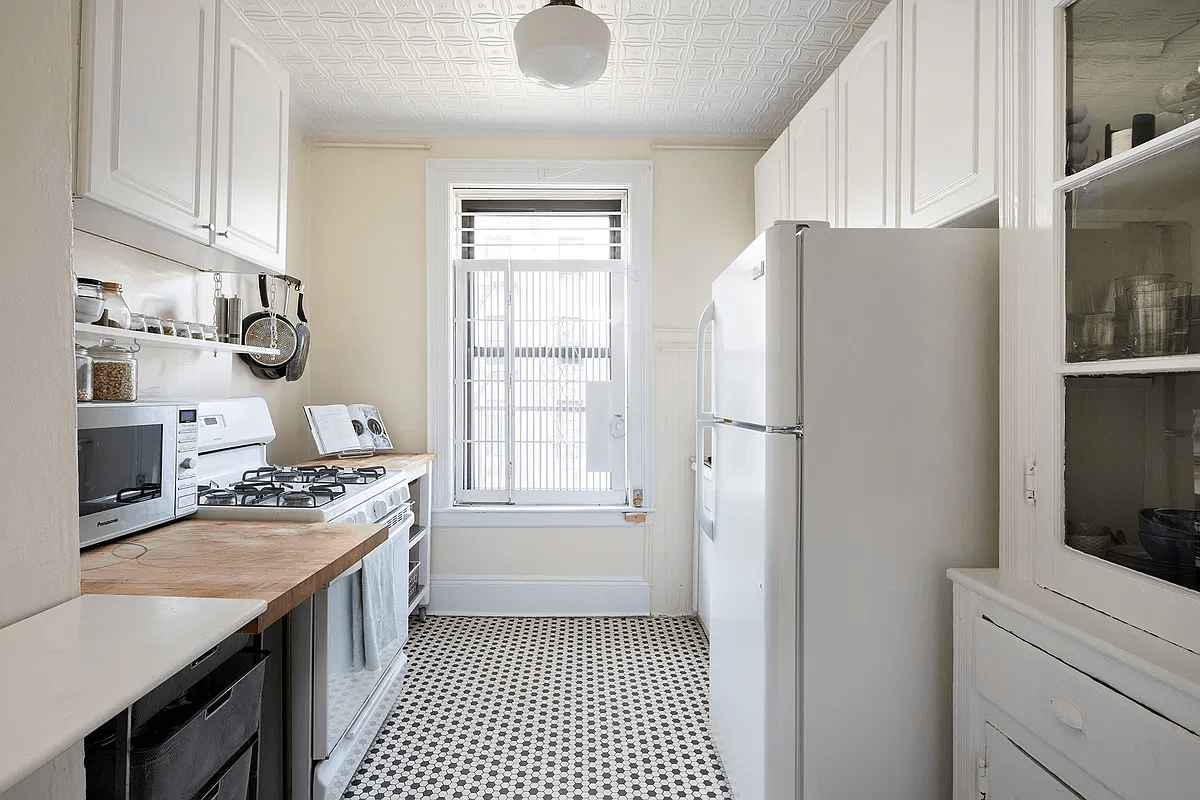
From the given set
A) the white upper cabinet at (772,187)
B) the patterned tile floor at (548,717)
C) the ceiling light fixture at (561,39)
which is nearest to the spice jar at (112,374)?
the patterned tile floor at (548,717)

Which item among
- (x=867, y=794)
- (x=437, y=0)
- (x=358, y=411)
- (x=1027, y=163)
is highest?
(x=437, y=0)

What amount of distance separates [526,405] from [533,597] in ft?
3.38

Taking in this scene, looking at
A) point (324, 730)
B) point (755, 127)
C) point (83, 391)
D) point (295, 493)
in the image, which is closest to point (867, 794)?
point (324, 730)

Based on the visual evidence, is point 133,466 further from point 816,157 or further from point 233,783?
point 816,157

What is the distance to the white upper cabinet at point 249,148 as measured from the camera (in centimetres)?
202

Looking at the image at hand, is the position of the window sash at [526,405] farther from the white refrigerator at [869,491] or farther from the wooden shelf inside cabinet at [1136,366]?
the wooden shelf inside cabinet at [1136,366]

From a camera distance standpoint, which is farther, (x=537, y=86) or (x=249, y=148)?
(x=537, y=86)

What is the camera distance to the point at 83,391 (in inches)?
67.2

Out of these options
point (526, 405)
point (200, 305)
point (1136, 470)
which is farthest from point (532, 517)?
point (1136, 470)

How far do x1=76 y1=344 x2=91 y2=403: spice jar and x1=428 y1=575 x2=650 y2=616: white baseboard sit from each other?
210 cm

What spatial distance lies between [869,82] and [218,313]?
2.48 meters

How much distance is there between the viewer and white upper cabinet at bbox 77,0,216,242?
1471mm

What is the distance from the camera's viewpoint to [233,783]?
132 cm

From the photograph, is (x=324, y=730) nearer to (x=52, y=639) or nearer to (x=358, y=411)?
(x=52, y=639)
